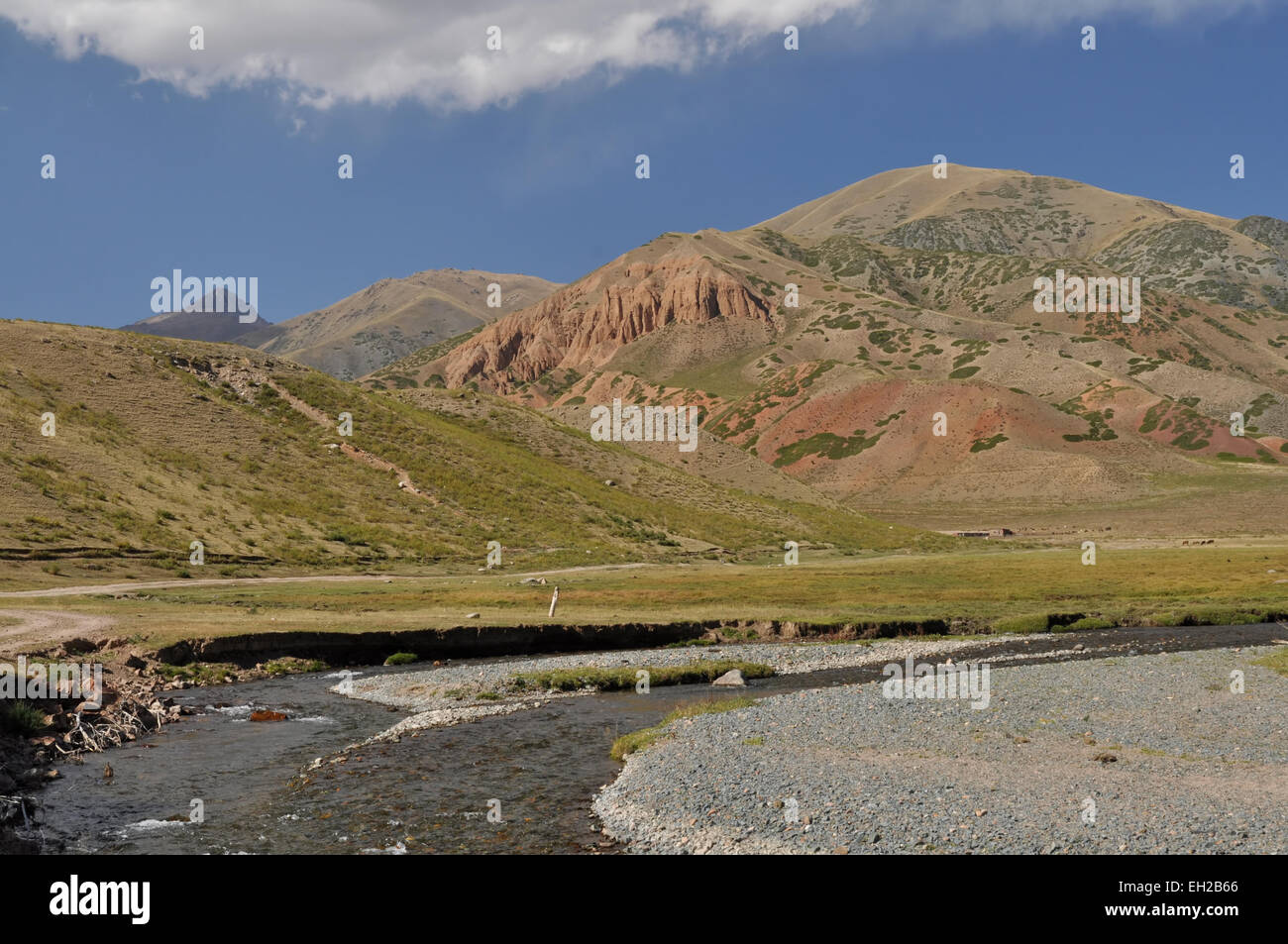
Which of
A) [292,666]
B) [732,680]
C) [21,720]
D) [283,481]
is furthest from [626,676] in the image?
[283,481]

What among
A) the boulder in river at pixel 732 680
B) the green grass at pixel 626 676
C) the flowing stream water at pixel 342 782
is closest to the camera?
the flowing stream water at pixel 342 782

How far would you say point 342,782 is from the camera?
2208 cm

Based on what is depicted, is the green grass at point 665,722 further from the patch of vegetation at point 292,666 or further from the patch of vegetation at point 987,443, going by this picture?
the patch of vegetation at point 987,443

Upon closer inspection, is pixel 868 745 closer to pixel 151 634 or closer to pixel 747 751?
pixel 747 751

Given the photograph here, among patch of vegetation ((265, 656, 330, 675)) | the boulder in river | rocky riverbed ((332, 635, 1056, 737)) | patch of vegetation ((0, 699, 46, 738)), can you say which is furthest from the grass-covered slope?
the boulder in river

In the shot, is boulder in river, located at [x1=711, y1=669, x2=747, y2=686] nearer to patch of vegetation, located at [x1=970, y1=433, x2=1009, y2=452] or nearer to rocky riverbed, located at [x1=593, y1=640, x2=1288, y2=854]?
rocky riverbed, located at [x1=593, y1=640, x2=1288, y2=854]

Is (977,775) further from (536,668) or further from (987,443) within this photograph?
(987,443)

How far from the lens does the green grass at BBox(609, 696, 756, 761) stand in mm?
24766

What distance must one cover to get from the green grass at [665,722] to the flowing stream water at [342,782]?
539 mm

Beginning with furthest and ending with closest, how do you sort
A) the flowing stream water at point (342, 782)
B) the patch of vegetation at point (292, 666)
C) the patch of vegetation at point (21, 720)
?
the patch of vegetation at point (292, 666) < the patch of vegetation at point (21, 720) < the flowing stream water at point (342, 782)

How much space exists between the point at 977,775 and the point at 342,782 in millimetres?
15250

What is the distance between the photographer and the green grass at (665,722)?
24.8m

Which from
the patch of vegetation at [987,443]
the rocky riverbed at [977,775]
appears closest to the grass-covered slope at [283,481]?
the rocky riverbed at [977,775]

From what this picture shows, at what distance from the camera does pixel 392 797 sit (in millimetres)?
20750
